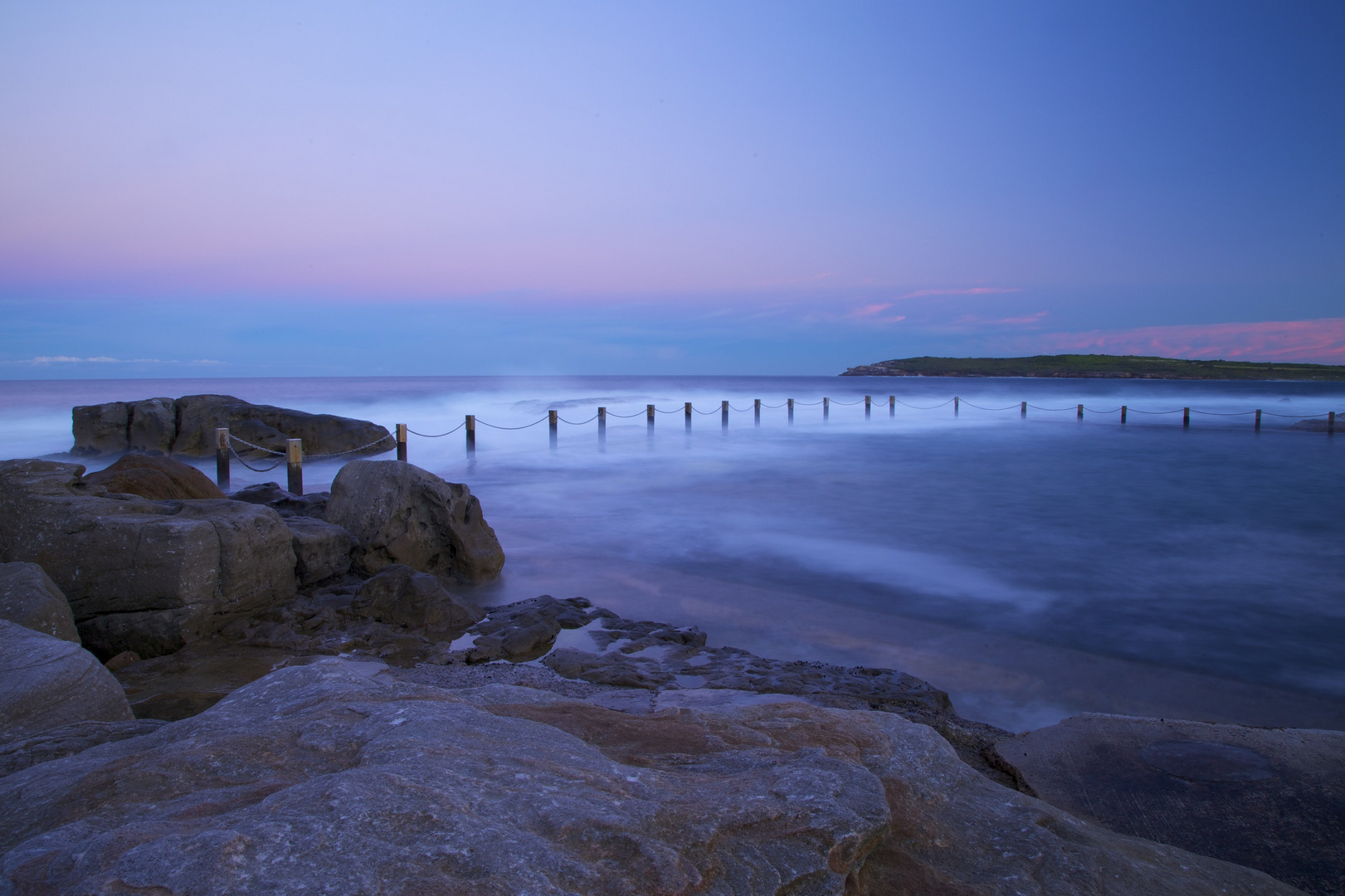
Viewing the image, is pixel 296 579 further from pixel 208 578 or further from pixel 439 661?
pixel 439 661

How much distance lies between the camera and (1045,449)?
65.8 ft

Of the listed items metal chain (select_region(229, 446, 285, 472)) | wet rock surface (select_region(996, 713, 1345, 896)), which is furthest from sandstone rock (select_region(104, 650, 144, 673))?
metal chain (select_region(229, 446, 285, 472))

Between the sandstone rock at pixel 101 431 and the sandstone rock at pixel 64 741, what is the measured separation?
636 inches

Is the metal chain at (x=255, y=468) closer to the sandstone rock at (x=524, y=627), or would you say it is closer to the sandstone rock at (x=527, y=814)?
the sandstone rock at (x=524, y=627)

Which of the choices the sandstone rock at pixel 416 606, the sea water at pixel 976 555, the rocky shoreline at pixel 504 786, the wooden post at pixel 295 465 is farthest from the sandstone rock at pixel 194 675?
the wooden post at pixel 295 465

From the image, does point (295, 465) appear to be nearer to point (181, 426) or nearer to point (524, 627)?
point (524, 627)

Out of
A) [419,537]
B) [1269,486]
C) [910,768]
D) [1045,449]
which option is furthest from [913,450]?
[910,768]

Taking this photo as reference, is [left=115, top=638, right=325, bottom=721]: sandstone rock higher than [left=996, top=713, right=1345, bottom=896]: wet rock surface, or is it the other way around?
[left=115, top=638, right=325, bottom=721]: sandstone rock

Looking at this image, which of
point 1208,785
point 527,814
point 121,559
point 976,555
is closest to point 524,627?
point 121,559

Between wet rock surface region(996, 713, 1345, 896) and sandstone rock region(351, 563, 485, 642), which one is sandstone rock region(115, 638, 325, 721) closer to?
sandstone rock region(351, 563, 485, 642)

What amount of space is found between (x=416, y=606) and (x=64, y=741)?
10.4ft

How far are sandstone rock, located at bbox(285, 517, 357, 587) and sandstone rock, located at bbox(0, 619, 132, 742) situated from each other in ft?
9.47

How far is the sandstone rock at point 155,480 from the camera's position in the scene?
7.22 metres

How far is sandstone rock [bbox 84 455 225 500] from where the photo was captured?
284 inches
